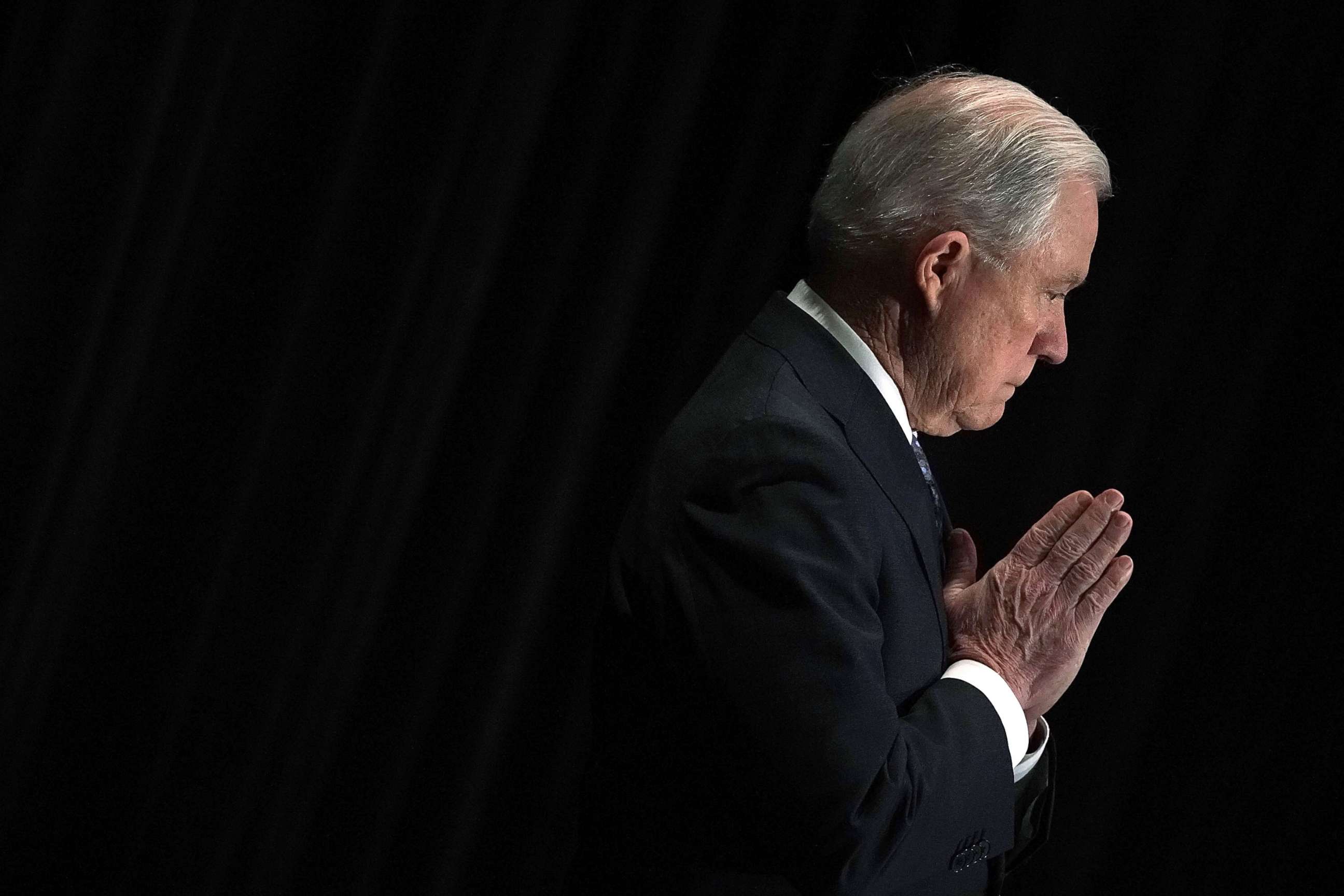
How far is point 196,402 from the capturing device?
6.24 ft

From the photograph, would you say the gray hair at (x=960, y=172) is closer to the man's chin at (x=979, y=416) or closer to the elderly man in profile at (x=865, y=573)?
the elderly man in profile at (x=865, y=573)

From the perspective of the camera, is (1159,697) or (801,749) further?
(1159,697)

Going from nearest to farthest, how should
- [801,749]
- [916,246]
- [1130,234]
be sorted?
[801,749], [916,246], [1130,234]

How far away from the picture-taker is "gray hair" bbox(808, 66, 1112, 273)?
1279 mm

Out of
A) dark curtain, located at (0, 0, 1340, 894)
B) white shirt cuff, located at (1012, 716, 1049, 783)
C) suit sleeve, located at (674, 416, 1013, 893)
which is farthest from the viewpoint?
dark curtain, located at (0, 0, 1340, 894)

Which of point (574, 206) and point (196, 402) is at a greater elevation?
point (574, 206)

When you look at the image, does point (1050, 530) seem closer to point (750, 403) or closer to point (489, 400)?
point (750, 403)

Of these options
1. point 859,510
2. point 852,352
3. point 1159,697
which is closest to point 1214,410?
point 1159,697

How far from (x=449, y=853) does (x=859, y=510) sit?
4.02ft

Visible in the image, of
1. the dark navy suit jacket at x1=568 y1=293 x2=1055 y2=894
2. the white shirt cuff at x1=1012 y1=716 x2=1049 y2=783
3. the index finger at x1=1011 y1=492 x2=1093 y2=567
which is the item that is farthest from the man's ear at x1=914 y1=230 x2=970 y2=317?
the white shirt cuff at x1=1012 y1=716 x2=1049 y2=783

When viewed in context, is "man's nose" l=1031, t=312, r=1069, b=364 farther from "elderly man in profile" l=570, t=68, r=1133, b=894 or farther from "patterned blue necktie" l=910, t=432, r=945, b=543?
"patterned blue necktie" l=910, t=432, r=945, b=543

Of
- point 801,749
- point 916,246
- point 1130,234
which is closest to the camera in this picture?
point 801,749

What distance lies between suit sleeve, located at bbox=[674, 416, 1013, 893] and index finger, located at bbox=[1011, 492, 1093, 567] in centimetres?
22

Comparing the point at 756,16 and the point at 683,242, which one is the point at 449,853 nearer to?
the point at 683,242
